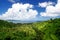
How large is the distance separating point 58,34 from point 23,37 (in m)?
25.4

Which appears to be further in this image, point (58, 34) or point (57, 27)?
point (57, 27)

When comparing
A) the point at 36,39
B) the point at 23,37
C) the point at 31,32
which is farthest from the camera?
the point at 31,32

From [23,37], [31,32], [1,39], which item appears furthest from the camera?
[31,32]

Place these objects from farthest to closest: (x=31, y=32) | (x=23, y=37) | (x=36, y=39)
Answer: (x=31, y=32)
(x=23, y=37)
(x=36, y=39)

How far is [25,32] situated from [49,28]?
22.7 meters

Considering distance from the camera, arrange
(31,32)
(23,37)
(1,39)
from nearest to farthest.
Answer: (1,39)
(23,37)
(31,32)

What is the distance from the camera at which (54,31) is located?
11312cm

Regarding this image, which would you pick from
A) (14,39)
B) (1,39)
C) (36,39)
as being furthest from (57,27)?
(1,39)

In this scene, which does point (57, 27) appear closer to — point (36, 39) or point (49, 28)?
point (49, 28)

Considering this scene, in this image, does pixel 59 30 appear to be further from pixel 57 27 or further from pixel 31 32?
pixel 31 32

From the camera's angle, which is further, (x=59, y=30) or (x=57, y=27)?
(x=57, y=27)

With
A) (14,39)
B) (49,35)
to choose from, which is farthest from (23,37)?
(49,35)

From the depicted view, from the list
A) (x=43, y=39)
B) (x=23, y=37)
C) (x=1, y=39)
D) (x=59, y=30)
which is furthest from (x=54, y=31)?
(x=1, y=39)

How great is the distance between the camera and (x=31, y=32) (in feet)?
433
